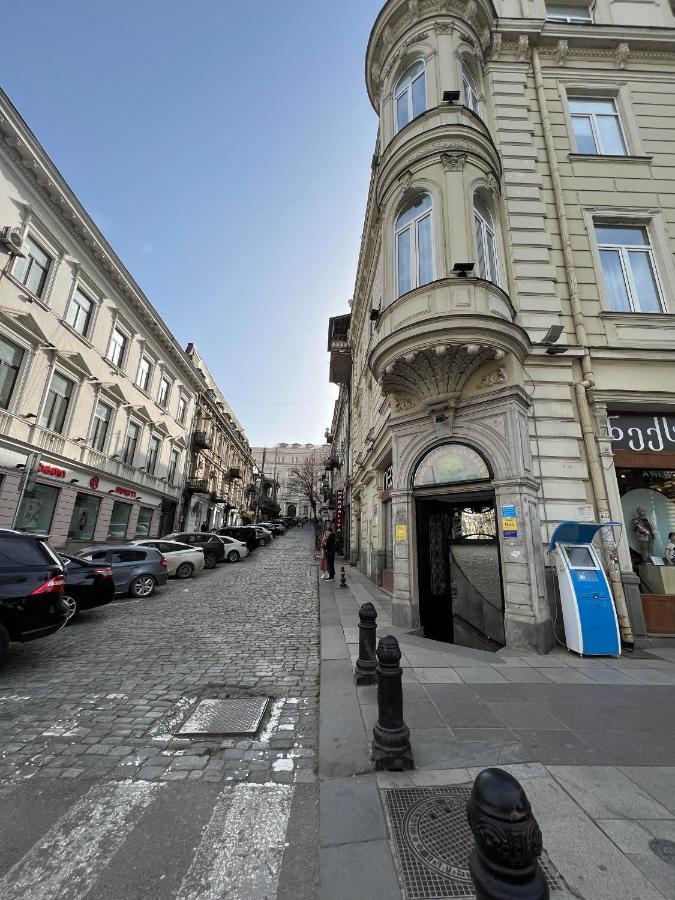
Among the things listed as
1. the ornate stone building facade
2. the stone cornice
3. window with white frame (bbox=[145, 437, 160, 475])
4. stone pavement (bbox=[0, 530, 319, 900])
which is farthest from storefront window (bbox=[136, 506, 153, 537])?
stone pavement (bbox=[0, 530, 319, 900])

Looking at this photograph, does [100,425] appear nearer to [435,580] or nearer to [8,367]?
[8,367]

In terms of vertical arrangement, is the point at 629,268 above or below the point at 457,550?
above

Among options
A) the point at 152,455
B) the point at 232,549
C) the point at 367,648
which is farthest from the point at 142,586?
the point at 152,455

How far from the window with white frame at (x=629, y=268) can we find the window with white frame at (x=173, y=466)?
84.7 feet

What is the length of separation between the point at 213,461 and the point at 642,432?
111 ft

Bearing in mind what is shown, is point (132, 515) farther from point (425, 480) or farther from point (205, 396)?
point (425, 480)

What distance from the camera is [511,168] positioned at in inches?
360

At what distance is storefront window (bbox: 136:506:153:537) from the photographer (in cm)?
2264

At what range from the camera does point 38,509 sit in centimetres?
1483

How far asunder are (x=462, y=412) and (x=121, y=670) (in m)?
7.21

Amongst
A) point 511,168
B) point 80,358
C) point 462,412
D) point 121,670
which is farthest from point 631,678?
point 80,358

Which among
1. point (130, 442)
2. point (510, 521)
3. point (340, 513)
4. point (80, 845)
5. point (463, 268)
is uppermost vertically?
point (130, 442)

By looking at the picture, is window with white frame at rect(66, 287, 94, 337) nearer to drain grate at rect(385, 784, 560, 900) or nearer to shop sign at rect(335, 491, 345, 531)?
shop sign at rect(335, 491, 345, 531)

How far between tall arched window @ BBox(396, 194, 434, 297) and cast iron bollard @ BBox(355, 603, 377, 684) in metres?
6.37
